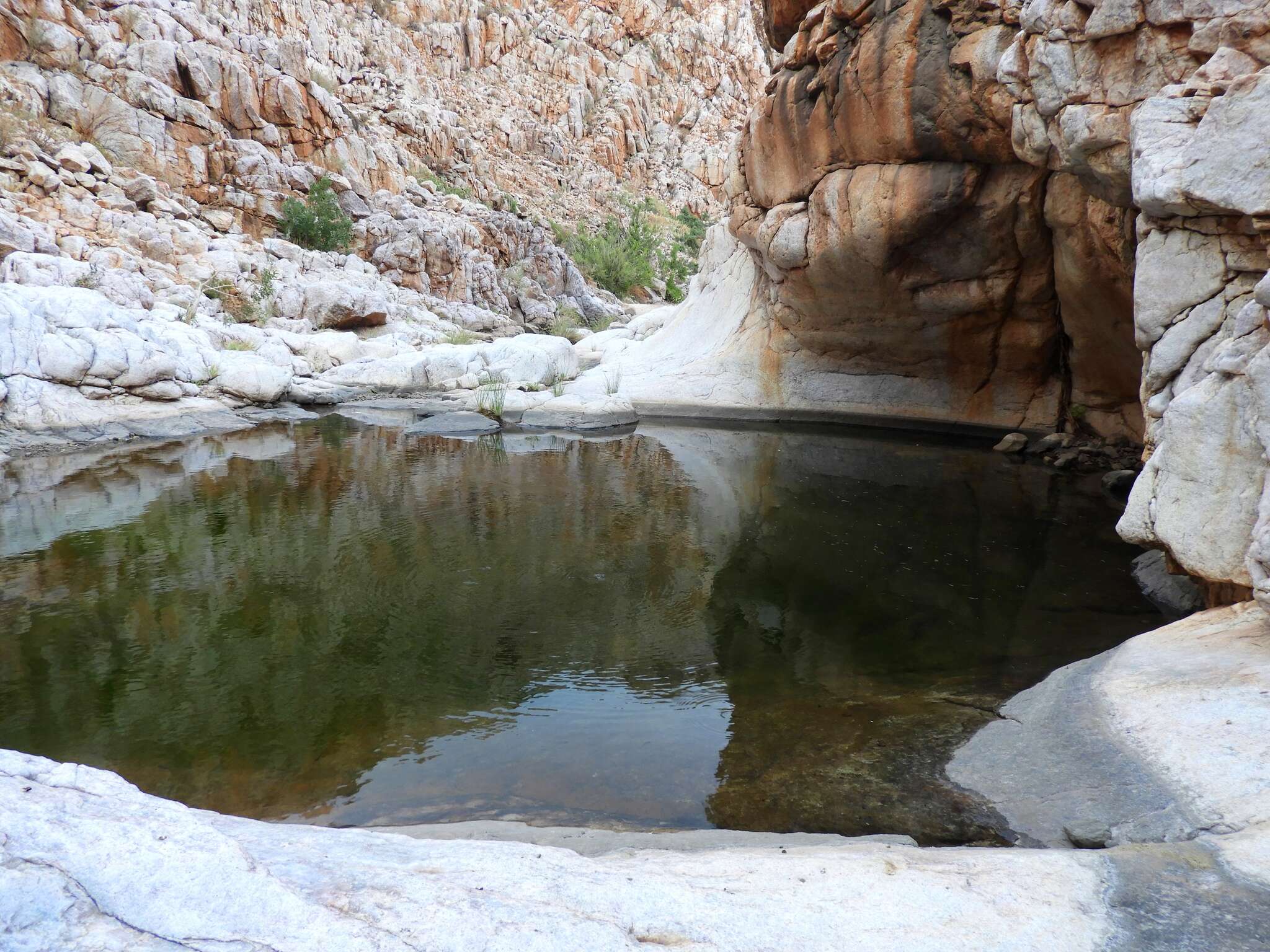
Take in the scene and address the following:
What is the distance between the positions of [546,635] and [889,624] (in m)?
2.43

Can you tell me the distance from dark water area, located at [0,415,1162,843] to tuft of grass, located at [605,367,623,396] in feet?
20.6

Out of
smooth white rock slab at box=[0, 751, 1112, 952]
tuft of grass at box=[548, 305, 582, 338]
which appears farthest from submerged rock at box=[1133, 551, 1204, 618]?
tuft of grass at box=[548, 305, 582, 338]

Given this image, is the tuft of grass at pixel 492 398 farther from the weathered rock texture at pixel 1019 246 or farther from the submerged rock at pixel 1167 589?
the submerged rock at pixel 1167 589

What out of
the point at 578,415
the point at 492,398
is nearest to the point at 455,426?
the point at 492,398

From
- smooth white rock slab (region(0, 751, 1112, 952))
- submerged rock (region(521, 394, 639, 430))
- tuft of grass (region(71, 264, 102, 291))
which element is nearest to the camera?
smooth white rock slab (region(0, 751, 1112, 952))

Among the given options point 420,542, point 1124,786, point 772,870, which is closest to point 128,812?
point 772,870

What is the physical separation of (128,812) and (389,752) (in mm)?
2010

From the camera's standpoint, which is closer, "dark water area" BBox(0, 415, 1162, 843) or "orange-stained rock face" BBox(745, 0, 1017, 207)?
"dark water area" BBox(0, 415, 1162, 843)

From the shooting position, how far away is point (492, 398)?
15680 mm

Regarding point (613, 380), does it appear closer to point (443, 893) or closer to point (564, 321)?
point (564, 321)

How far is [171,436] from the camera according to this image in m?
12.9

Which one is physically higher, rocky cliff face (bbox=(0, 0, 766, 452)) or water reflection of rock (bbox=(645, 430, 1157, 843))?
rocky cliff face (bbox=(0, 0, 766, 452))

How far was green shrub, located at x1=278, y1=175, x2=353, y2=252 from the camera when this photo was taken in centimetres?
2550

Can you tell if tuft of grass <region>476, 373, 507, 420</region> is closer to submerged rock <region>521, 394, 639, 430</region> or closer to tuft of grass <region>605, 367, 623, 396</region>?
submerged rock <region>521, 394, 639, 430</region>
